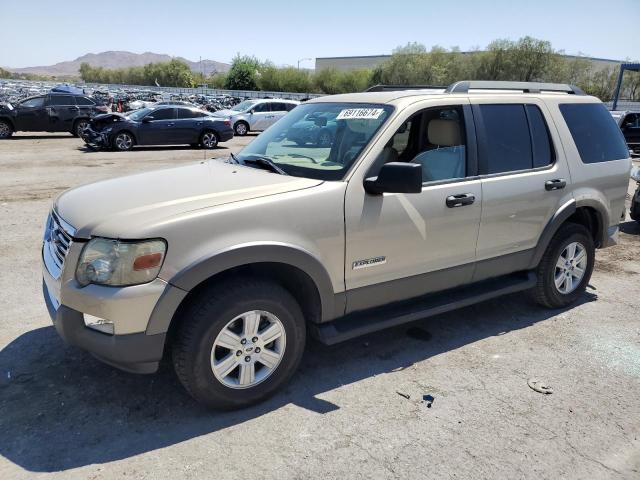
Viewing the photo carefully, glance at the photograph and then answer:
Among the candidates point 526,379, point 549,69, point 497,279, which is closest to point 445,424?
point 526,379

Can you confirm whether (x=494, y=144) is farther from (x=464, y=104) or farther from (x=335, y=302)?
(x=335, y=302)

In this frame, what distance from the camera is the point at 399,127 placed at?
350 centimetres

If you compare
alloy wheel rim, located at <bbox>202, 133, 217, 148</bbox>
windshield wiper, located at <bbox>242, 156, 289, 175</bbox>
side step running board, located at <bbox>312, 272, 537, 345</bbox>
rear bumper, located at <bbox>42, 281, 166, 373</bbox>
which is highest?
windshield wiper, located at <bbox>242, 156, 289, 175</bbox>

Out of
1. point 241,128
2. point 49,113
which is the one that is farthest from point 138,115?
point 241,128

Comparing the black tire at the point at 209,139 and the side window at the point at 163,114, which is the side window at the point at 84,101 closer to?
the side window at the point at 163,114

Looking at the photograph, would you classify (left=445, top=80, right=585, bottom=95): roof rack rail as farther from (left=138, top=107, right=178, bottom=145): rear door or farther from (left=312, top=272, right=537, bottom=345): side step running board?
(left=138, top=107, right=178, bottom=145): rear door

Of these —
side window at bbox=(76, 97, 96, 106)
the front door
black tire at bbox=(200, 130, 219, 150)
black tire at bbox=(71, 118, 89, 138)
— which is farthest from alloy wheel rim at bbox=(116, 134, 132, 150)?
the front door

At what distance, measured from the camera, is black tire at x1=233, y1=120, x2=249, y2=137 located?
950 inches

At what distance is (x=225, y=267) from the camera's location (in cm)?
280

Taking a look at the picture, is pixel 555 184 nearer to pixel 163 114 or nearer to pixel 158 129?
pixel 158 129

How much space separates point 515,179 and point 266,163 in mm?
1957

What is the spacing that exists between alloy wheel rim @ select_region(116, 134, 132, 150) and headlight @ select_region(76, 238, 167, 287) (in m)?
15.5

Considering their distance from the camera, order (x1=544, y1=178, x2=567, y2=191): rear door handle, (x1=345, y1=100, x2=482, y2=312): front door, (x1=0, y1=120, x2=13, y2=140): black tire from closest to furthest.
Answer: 1. (x1=345, y1=100, x2=482, y2=312): front door
2. (x1=544, y1=178, x2=567, y2=191): rear door handle
3. (x1=0, y1=120, x2=13, y2=140): black tire

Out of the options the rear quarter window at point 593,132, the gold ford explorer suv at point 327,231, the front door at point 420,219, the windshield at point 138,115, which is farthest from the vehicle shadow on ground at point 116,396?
the windshield at point 138,115
